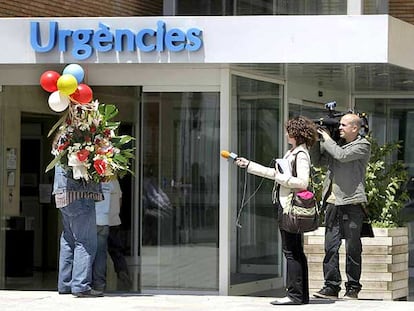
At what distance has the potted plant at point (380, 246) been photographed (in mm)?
11203

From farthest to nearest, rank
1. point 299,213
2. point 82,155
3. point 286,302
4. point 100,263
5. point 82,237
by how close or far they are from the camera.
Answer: point 100,263
point 82,237
point 82,155
point 286,302
point 299,213

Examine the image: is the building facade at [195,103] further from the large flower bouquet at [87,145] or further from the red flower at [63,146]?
the red flower at [63,146]

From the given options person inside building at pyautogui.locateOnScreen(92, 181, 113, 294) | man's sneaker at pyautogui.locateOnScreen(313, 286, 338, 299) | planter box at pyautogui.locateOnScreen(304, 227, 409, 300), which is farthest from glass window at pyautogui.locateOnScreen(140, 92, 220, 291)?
man's sneaker at pyautogui.locateOnScreen(313, 286, 338, 299)

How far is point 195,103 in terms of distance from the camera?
11344 millimetres

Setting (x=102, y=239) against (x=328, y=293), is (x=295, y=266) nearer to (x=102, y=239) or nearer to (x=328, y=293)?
(x=328, y=293)

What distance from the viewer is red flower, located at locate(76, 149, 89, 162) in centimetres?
1002

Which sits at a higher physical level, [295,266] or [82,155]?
[82,155]

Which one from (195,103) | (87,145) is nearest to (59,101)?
(87,145)

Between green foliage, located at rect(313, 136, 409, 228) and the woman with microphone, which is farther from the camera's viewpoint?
green foliage, located at rect(313, 136, 409, 228)

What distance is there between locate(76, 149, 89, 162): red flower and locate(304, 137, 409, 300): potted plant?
299cm

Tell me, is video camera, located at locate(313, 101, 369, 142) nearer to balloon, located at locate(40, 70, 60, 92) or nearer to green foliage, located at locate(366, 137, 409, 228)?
green foliage, located at locate(366, 137, 409, 228)

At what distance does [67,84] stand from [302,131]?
249 centimetres

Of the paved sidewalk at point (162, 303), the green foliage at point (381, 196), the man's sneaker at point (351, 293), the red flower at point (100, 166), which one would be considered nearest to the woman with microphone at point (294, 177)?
the paved sidewalk at point (162, 303)

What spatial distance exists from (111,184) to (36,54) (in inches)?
69.2
